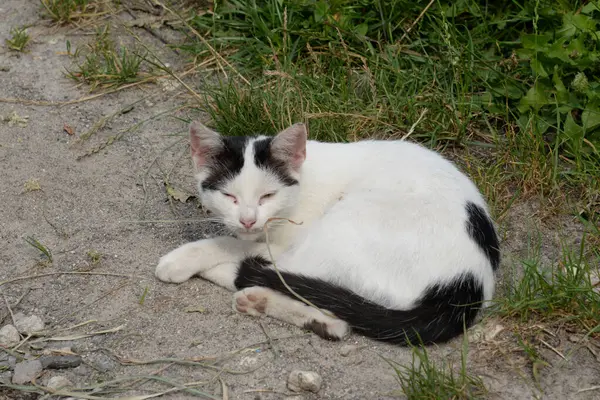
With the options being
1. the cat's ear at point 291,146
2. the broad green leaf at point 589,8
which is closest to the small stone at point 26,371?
the cat's ear at point 291,146

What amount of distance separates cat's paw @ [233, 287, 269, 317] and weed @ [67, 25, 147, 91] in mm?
2286

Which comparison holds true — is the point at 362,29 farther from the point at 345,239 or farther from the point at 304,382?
the point at 304,382

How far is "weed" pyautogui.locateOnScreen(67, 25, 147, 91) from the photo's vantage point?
205 inches

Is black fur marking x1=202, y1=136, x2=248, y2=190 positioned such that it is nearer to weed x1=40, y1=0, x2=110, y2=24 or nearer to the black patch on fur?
the black patch on fur

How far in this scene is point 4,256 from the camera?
12.9 ft

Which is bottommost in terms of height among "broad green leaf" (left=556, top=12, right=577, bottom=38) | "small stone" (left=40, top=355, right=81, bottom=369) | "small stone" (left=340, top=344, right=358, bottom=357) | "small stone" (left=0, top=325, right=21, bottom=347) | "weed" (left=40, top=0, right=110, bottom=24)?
"small stone" (left=0, top=325, right=21, bottom=347)

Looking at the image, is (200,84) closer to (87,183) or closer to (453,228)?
(87,183)

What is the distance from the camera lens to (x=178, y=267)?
12.1ft

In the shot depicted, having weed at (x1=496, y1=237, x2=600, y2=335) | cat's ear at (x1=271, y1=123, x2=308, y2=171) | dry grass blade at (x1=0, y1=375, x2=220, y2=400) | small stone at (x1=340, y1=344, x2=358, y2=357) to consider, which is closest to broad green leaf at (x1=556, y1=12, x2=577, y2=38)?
weed at (x1=496, y1=237, x2=600, y2=335)

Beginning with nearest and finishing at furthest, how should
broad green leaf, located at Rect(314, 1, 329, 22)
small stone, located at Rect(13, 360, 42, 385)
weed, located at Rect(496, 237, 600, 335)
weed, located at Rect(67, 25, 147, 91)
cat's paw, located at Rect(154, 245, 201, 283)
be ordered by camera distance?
small stone, located at Rect(13, 360, 42, 385) → weed, located at Rect(496, 237, 600, 335) → cat's paw, located at Rect(154, 245, 201, 283) → broad green leaf, located at Rect(314, 1, 329, 22) → weed, located at Rect(67, 25, 147, 91)

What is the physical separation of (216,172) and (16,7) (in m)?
3.13

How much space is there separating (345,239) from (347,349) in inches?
18.9

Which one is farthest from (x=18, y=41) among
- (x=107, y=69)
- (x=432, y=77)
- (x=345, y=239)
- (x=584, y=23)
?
(x=584, y=23)

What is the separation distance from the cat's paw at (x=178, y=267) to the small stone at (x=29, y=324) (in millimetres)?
583
